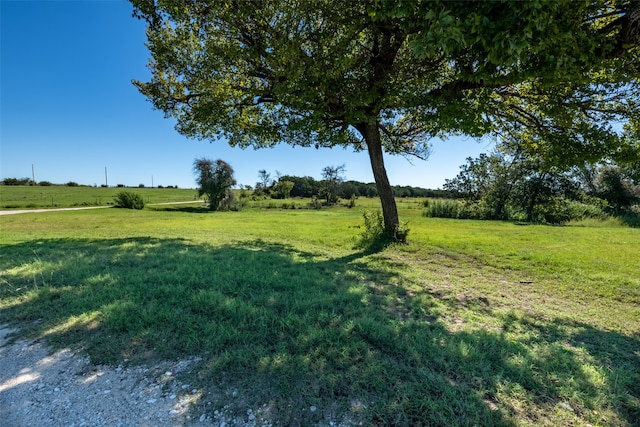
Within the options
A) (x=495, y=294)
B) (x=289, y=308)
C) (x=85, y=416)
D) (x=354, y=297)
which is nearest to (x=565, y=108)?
(x=495, y=294)

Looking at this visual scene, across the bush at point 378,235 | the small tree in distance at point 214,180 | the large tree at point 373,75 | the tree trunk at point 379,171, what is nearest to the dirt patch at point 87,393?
the large tree at point 373,75

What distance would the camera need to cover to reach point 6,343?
2682mm

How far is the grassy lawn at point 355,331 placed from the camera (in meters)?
1.99

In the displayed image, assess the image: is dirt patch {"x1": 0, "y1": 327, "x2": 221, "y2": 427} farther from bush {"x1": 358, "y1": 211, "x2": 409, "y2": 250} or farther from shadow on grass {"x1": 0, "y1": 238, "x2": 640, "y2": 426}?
bush {"x1": 358, "y1": 211, "x2": 409, "y2": 250}

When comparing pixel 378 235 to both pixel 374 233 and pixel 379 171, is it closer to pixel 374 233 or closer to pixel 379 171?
pixel 374 233

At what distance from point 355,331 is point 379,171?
20.6 ft

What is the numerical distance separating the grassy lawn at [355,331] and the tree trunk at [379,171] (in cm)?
291

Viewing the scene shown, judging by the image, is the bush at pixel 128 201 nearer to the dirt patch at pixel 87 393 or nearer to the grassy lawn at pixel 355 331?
the grassy lawn at pixel 355 331

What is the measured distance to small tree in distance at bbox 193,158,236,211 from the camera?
Answer: 28547 mm

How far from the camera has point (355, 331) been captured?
9.47 ft

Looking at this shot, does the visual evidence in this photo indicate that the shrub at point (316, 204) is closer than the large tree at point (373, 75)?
No

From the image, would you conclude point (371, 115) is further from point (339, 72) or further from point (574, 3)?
point (574, 3)

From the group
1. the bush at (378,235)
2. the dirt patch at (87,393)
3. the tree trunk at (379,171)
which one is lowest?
the dirt patch at (87,393)

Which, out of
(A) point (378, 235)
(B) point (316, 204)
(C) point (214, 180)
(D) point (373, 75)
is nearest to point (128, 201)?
(C) point (214, 180)
